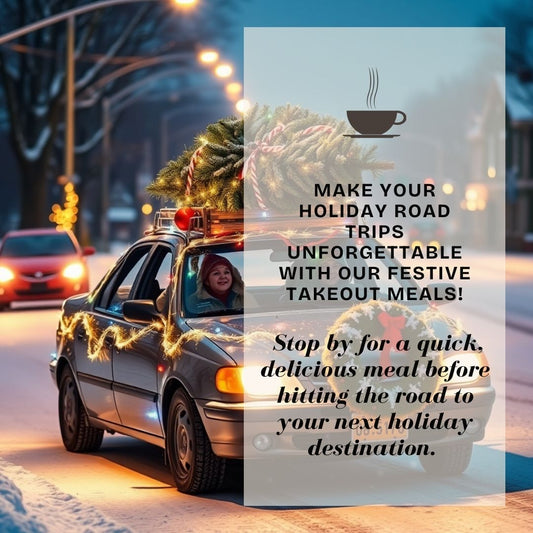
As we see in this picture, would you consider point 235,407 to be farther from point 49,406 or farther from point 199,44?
point 199,44

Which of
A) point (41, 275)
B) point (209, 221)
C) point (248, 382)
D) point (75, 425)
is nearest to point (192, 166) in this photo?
point (209, 221)

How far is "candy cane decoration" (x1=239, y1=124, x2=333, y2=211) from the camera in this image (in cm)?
995

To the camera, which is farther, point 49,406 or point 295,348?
point 49,406

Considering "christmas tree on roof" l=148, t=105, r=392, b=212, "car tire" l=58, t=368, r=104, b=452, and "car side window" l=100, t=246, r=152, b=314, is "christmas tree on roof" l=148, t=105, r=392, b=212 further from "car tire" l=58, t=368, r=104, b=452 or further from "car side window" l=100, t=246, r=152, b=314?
"car tire" l=58, t=368, r=104, b=452

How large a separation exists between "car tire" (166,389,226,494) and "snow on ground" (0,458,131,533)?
74cm

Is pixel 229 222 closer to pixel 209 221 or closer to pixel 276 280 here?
pixel 209 221

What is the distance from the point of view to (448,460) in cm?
967

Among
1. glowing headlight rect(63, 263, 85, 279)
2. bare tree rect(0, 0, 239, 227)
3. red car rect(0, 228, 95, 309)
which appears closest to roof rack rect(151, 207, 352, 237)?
red car rect(0, 228, 95, 309)

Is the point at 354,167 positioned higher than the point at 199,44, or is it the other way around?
the point at 199,44

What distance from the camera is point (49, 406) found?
14.7m

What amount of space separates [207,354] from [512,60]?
95.3 metres

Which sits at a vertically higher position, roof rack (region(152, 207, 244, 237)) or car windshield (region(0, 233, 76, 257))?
roof rack (region(152, 207, 244, 237))

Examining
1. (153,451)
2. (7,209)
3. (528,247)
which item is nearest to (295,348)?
(153,451)

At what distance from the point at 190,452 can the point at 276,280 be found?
1855mm
